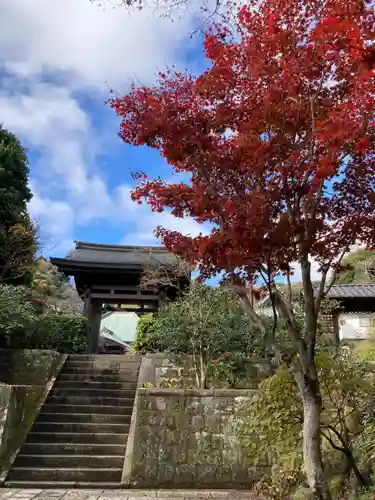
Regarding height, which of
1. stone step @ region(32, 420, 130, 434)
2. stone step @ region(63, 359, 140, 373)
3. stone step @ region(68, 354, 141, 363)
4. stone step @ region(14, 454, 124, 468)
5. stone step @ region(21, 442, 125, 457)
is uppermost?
stone step @ region(68, 354, 141, 363)

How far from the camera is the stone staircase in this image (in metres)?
6.14

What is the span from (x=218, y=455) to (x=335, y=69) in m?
5.42

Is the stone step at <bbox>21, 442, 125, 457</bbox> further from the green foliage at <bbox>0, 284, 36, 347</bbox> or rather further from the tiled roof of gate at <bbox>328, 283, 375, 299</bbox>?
the tiled roof of gate at <bbox>328, 283, 375, 299</bbox>

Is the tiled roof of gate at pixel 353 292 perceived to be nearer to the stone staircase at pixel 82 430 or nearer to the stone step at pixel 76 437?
the stone staircase at pixel 82 430

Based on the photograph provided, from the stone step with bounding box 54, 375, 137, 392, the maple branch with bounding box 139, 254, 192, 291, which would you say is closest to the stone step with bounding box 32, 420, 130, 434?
the stone step with bounding box 54, 375, 137, 392

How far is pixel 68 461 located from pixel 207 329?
323cm

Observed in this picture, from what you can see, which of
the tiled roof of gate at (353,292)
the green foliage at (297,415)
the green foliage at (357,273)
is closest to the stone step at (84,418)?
the green foliage at (297,415)

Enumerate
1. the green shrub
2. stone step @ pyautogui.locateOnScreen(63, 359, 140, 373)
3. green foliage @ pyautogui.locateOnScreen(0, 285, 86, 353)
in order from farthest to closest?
the green shrub
stone step @ pyautogui.locateOnScreen(63, 359, 140, 373)
green foliage @ pyautogui.locateOnScreen(0, 285, 86, 353)

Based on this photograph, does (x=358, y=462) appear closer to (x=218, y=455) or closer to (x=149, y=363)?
(x=218, y=455)

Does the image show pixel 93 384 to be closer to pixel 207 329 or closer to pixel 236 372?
pixel 207 329

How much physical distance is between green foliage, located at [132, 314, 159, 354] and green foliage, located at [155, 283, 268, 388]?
112 cm

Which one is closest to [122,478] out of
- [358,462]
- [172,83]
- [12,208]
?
[358,462]

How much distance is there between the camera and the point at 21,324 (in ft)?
28.6

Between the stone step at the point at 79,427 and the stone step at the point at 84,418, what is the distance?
13cm
